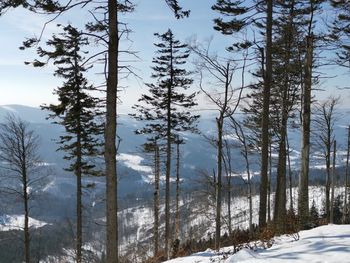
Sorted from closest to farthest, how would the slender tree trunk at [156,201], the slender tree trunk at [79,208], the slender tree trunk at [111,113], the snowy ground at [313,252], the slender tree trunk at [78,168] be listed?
the snowy ground at [313,252] < the slender tree trunk at [111,113] < the slender tree trunk at [78,168] < the slender tree trunk at [79,208] < the slender tree trunk at [156,201]

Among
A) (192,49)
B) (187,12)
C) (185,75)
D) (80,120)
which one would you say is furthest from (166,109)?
(187,12)

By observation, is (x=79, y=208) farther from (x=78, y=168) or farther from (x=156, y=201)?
(x=156, y=201)

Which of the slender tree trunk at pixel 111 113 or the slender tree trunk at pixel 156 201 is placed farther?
the slender tree trunk at pixel 156 201

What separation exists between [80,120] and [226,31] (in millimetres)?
8777

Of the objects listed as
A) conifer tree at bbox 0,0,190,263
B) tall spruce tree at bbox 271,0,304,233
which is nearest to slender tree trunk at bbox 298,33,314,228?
tall spruce tree at bbox 271,0,304,233

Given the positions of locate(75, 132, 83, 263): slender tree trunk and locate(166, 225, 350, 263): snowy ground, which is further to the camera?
locate(75, 132, 83, 263): slender tree trunk

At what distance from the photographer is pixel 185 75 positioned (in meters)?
23.7

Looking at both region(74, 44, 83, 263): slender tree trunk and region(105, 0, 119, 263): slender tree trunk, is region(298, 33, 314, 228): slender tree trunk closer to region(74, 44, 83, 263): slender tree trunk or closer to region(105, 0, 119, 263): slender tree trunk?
region(105, 0, 119, 263): slender tree trunk

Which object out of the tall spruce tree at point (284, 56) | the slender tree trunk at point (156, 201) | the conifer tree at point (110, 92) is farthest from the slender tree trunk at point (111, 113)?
the slender tree trunk at point (156, 201)

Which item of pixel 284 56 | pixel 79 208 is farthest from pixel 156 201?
pixel 284 56

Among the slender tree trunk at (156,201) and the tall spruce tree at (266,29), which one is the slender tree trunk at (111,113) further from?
the slender tree trunk at (156,201)

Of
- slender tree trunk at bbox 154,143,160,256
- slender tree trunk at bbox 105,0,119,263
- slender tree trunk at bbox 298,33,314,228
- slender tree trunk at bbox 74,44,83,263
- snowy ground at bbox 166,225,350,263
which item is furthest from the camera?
slender tree trunk at bbox 154,143,160,256

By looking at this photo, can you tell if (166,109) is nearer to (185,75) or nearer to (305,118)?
(185,75)

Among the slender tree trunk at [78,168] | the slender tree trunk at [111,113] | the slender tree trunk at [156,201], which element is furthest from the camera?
the slender tree trunk at [156,201]
